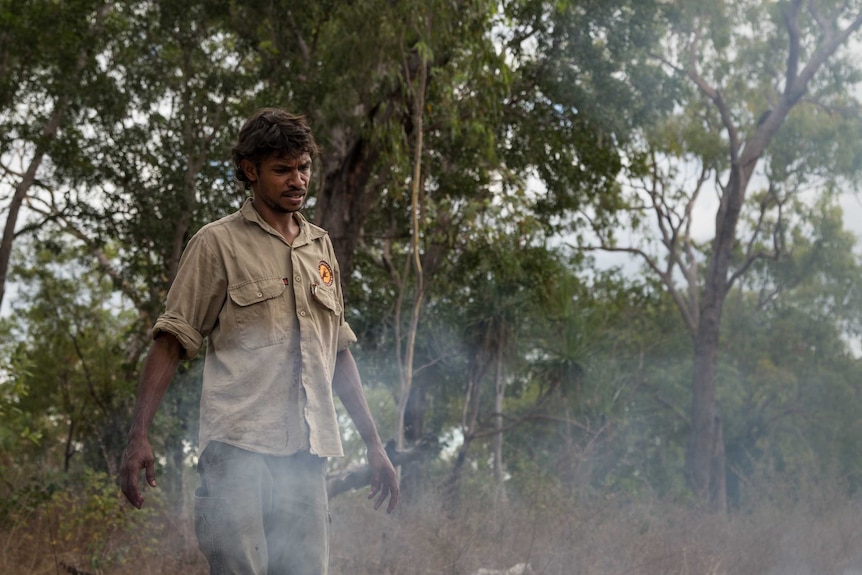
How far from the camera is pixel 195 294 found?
2.51 m

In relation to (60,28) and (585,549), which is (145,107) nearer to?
(60,28)

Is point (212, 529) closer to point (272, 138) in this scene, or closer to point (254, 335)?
point (254, 335)

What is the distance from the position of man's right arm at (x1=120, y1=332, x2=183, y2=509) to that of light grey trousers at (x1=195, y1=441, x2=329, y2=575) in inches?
5.8

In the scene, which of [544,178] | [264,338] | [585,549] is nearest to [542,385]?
[544,178]

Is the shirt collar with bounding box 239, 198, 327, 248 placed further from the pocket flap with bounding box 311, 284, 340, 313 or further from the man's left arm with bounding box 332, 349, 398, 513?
the man's left arm with bounding box 332, 349, 398, 513

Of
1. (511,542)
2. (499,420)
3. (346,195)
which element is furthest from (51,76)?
(499,420)

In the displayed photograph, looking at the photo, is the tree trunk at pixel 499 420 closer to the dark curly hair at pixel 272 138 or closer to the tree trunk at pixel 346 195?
the tree trunk at pixel 346 195

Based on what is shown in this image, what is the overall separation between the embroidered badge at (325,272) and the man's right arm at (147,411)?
0.42 m

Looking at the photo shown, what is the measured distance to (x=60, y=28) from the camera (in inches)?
496

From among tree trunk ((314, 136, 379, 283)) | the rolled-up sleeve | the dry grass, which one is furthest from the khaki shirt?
tree trunk ((314, 136, 379, 283))

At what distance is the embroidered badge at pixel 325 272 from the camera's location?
8.89 feet

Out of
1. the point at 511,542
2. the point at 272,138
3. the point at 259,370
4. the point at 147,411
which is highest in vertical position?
the point at 272,138

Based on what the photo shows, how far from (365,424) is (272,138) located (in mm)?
831

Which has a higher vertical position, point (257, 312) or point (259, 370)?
point (257, 312)
